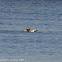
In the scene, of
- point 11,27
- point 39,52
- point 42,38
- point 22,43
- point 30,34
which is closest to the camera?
point 39,52

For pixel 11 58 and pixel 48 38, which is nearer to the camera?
pixel 11 58

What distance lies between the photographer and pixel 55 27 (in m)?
49.1

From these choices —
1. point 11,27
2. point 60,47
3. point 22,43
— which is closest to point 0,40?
point 22,43

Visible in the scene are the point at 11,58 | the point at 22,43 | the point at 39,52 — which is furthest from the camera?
the point at 22,43

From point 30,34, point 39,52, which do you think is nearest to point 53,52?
point 39,52

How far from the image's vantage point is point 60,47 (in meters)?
36.0

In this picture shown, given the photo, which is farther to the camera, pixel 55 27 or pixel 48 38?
pixel 55 27

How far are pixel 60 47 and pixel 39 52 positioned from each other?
272 cm

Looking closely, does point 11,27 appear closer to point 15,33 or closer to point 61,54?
point 15,33

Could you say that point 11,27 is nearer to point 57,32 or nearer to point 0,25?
point 0,25

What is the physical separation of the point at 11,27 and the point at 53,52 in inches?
608

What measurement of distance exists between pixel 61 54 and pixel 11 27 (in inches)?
648

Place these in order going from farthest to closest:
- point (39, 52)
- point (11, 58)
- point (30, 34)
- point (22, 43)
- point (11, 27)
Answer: point (11, 27), point (30, 34), point (22, 43), point (39, 52), point (11, 58)

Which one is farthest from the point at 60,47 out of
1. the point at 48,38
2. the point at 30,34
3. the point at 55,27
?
the point at 55,27
